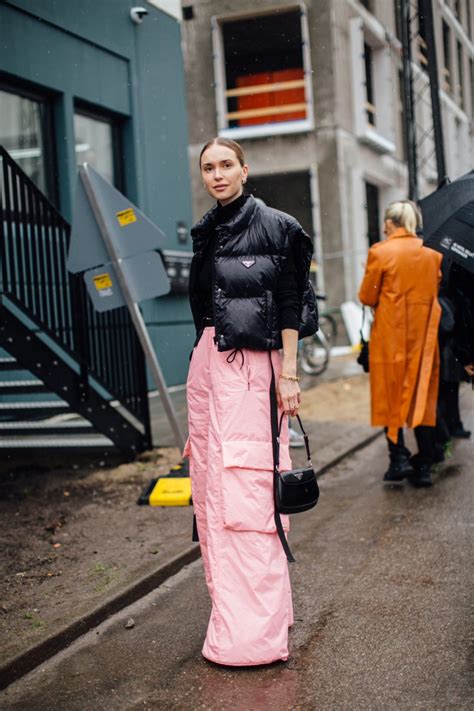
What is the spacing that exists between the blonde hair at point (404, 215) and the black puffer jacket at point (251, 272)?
121 inches

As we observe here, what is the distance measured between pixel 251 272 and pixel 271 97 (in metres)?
15.7

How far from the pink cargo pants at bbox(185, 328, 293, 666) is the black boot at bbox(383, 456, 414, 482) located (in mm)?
3340

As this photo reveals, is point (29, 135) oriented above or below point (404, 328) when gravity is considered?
above

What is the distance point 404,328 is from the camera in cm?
654

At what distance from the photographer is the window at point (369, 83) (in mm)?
21556

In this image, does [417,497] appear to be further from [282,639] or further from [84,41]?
[84,41]

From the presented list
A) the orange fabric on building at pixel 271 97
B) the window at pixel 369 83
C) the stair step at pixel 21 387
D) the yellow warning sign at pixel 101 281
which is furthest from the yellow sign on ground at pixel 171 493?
the window at pixel 369 83

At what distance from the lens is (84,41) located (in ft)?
36.1

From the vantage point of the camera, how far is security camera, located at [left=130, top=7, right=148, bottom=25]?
11.9 m

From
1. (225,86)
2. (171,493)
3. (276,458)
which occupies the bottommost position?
(171,493)

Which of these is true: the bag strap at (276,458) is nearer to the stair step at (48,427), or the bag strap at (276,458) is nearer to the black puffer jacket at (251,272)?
the black puffer jacket at (251,272)

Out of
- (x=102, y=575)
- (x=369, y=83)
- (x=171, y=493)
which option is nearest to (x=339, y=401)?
(x=171, y=493)

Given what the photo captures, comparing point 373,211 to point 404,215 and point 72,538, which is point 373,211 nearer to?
point 404,215

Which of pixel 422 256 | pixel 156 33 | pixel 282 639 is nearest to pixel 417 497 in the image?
pixel 422 256
